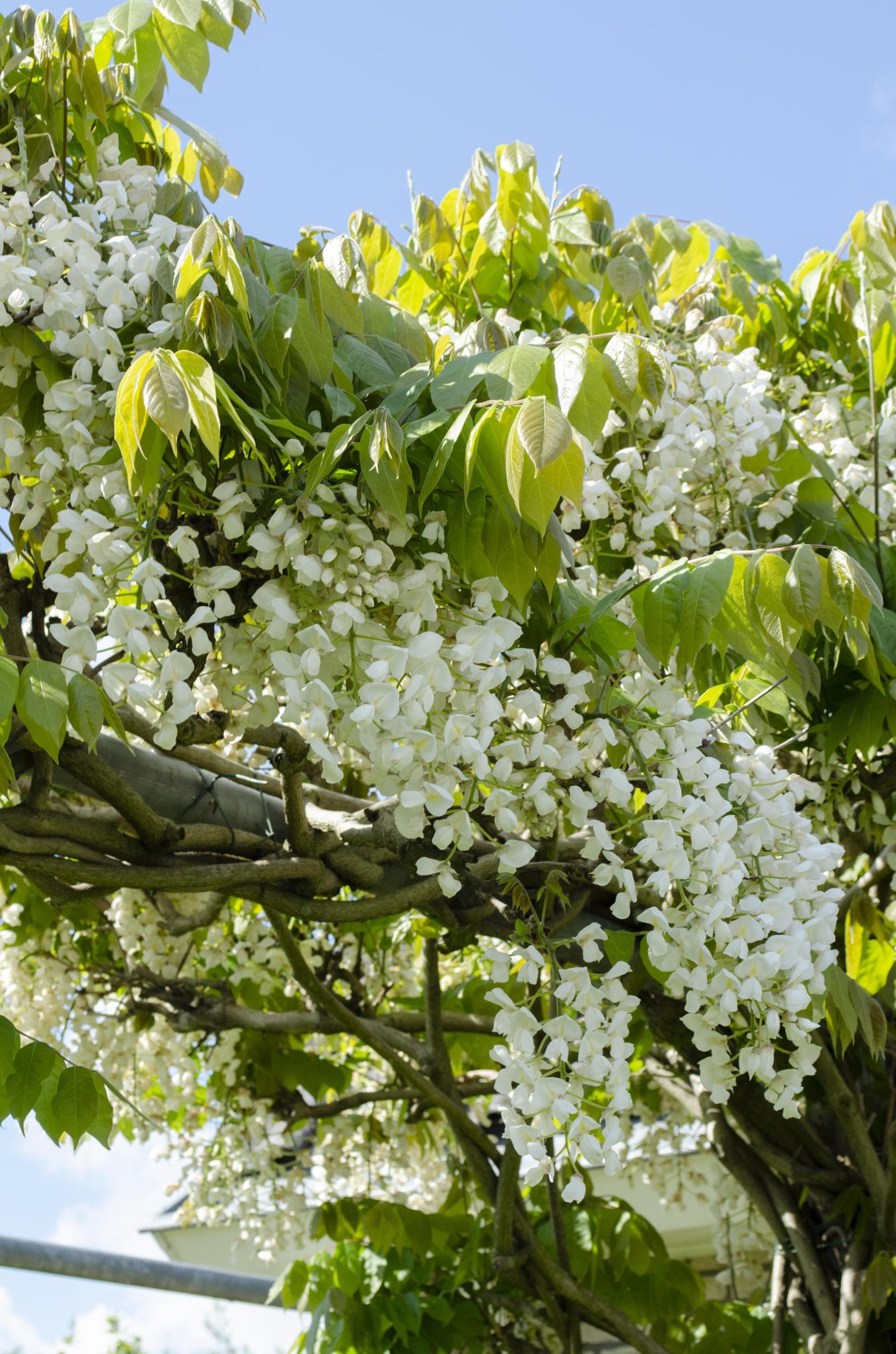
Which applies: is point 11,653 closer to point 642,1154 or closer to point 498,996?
point 498,996

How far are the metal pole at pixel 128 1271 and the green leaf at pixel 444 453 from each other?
1.77 meters

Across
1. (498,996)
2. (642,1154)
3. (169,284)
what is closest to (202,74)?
(169,284)

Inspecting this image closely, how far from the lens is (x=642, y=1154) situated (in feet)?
11.8

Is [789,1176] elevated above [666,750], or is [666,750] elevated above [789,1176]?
[666,750]

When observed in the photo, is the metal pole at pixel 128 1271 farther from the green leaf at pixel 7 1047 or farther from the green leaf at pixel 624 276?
the green leaf at pixel 624 276

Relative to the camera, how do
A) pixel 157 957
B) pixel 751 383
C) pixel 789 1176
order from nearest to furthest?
pixel 751 383
pixel 789 1176
pixel 157 957

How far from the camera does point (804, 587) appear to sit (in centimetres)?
136

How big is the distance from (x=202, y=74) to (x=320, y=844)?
1026mm

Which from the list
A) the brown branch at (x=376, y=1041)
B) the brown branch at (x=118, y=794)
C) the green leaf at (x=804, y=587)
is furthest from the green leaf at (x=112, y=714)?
the brown branch at (x=376, y=1041)

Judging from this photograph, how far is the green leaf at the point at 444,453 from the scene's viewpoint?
1.24 m

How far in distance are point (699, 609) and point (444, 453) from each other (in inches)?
14.9

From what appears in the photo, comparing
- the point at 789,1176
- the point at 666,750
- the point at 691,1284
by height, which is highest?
the point at 666,750

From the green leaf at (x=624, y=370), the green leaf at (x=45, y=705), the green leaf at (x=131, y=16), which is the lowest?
the green leaf at (x=45, y=705)

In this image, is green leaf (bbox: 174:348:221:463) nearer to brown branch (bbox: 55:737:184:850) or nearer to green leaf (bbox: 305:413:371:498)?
green leaf (bbox: 305:413:371:498)
